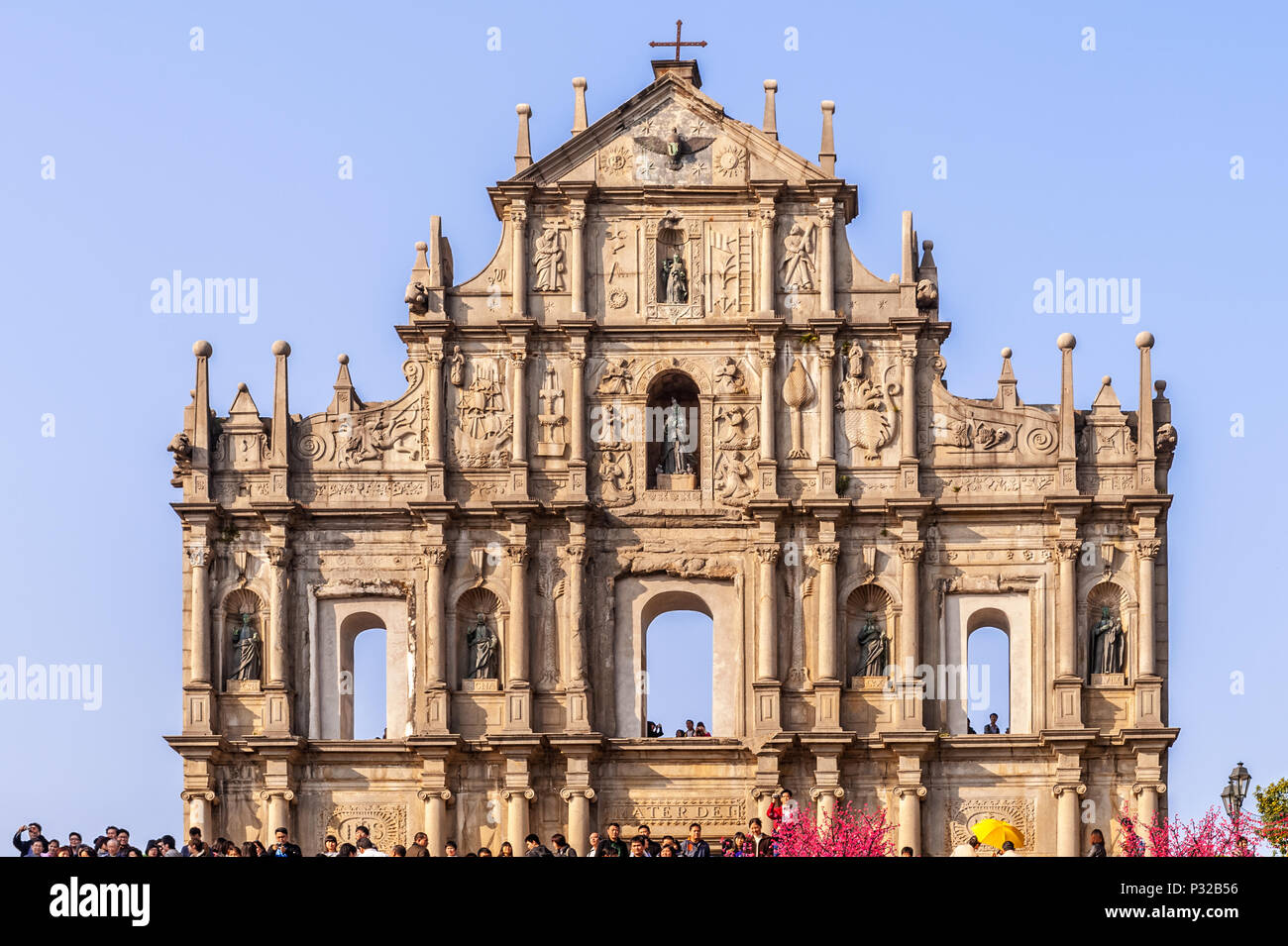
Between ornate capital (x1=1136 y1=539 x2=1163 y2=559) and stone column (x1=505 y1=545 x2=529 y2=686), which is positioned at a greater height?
ornate capital (x1=1136 y1=539 x2=1163 y2=559)

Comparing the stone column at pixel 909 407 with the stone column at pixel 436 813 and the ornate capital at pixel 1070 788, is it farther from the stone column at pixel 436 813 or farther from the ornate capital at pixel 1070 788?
the stone column at pixel 436 813

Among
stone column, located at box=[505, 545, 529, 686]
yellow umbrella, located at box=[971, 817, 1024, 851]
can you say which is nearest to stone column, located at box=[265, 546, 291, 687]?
stone column, located at box=[505, 545, 529, 686]

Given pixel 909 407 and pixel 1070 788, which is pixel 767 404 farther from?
pixel 1070 788

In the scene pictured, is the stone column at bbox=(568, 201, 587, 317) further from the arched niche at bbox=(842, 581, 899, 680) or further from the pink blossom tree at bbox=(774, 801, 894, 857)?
the pink blossom tree at bbox=(774, 801, 894, 857)

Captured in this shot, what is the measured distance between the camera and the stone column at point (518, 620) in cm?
5062

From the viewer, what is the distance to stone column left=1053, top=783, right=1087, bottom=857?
49.4 m

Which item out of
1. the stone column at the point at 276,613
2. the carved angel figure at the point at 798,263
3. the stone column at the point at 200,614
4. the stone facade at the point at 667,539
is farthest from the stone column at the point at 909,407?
the stone column at the point at 200,614

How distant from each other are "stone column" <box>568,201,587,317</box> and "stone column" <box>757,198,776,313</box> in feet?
9.75

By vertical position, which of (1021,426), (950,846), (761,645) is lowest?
(950,846)
